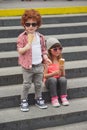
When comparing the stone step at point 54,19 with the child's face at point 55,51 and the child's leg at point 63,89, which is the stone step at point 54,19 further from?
the child's leg at point 63,89

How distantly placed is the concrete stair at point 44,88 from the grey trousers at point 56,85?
160 millimetres

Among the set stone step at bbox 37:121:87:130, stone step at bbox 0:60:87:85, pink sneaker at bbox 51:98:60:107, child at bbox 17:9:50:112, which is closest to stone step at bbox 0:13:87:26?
stone step at bbox 0:60:87:85

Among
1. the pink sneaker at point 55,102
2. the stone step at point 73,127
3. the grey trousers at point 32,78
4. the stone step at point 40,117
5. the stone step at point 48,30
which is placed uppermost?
the stone step at point 48,30

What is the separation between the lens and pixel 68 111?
4.31m

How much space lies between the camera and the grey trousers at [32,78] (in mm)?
4184

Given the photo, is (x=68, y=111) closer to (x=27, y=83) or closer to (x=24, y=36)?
(x=27, y=83)

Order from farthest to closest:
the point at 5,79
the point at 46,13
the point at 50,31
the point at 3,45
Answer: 1. the point at 46,13
2. the point at 50,31
3. the point at 3,45
4. the point at 5,79

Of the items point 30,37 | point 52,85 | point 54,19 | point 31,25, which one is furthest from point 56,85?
point 54,19

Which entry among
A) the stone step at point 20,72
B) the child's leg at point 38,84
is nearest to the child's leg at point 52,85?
the child's leg at point 38,84

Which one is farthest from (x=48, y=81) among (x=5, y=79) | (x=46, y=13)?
(x=46, y=13)

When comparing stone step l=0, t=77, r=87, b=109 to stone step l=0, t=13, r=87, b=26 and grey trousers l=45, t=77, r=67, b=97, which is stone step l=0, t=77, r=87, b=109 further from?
stone step l=0, t=13, r=87, b=26

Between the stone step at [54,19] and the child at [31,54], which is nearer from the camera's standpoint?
the child at [31,54]

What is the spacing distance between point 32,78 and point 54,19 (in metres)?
2.45

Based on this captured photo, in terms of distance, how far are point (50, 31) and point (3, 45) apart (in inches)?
40.8
